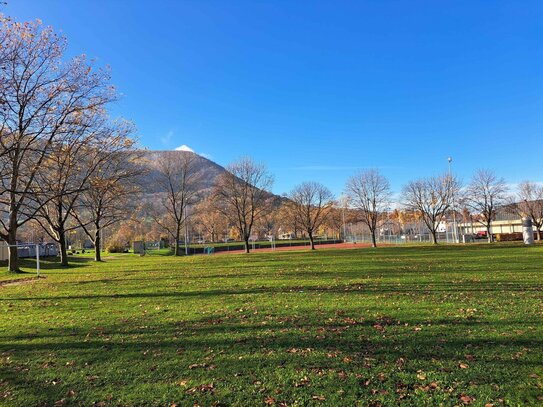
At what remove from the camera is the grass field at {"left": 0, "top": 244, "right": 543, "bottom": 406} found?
198 inches

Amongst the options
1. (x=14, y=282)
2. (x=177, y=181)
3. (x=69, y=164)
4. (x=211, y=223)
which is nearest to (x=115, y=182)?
(x=69, y=164)

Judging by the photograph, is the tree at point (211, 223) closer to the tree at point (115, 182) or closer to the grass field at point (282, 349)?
the tree at point (115, 182)

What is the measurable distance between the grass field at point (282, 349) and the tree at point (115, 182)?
1599cm

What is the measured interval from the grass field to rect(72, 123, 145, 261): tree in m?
16.0

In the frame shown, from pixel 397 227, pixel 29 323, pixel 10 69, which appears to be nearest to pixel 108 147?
pixel 10 69

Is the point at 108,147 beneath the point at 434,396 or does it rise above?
above

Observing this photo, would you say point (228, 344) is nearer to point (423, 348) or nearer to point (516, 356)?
point (423, 348)

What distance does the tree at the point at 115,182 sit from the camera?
31.0 m

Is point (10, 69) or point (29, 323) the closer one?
point (29, 323)

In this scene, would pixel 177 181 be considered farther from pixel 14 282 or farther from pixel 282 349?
pixel 282 349

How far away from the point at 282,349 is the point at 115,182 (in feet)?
93.7

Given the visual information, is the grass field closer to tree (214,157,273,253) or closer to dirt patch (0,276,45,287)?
dirt patch (0,276,45,287)

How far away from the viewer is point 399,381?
17.2ft

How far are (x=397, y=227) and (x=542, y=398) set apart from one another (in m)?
106
